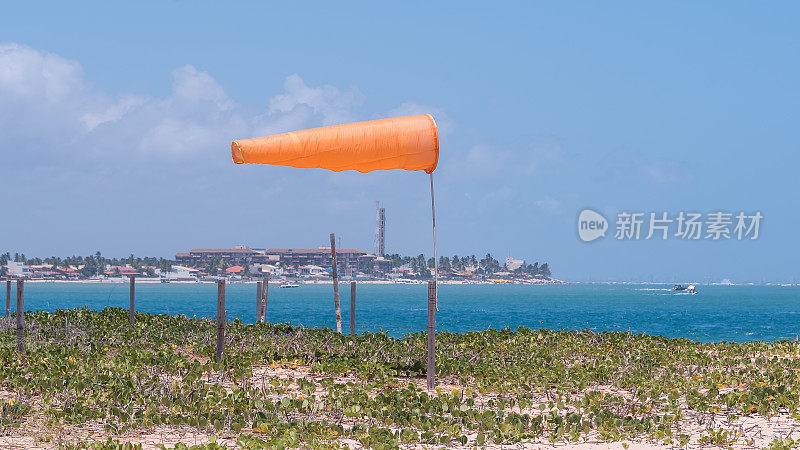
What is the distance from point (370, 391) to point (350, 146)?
10.1ft

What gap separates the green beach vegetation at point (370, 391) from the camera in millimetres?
7473

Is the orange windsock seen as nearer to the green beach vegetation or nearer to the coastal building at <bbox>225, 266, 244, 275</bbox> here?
the green beach vegetation

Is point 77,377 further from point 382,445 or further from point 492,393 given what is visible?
point 492,393

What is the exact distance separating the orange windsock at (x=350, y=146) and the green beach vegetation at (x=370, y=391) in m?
2.68

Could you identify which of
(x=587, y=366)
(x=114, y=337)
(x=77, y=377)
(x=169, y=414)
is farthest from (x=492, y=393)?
(x=114, y=337)

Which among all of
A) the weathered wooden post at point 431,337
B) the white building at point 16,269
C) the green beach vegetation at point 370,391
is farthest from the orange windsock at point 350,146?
the white building at point 16,269

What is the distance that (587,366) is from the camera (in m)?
11.2

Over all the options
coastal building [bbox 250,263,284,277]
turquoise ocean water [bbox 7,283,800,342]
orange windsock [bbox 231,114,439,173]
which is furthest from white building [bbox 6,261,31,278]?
orange windsock [bbox 231,114,439,173]

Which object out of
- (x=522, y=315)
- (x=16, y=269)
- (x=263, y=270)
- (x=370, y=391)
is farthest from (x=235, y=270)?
(x=370, y=391)

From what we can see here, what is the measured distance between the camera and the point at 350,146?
10.0 meters

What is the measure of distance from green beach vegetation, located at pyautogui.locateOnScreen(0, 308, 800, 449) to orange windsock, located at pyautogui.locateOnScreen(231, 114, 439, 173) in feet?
8.80

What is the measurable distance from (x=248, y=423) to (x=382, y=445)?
5.87 ft

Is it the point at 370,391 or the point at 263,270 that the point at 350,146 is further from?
the point at 263,270

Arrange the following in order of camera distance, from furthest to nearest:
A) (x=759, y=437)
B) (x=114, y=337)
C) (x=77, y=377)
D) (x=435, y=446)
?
1. (x=114, y=337)
2. (x=77, y=377)
3. (x=759, y=437)
4. (x=435, y=446)
